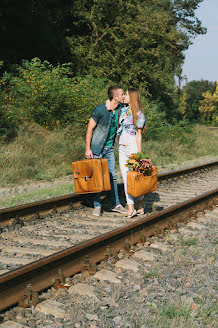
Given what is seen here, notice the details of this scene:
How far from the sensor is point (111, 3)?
74.5ft

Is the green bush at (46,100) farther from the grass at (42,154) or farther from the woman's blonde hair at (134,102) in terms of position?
the woman's blonde hair at (134,102)

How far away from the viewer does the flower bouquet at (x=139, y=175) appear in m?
6.02

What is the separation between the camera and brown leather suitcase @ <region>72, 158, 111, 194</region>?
249 inches

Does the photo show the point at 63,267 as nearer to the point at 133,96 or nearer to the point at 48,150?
the point at 133,96

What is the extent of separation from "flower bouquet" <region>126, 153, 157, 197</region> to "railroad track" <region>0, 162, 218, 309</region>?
1.49ft

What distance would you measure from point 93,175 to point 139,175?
2.60 feet

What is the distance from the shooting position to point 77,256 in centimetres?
428

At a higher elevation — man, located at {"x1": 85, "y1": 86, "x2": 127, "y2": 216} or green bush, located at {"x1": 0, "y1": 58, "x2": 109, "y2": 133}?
green bush, located at {"x1": 0, "y1": 58, "x2": 109, "y2": 133}

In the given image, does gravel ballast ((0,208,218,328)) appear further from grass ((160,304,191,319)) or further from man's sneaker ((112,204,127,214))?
man's sneaker ((112,204,127,214))

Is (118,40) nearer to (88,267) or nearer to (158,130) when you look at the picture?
(158,130)

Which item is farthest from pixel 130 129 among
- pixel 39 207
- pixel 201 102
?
pixel 201 102

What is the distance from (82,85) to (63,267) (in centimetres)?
1349

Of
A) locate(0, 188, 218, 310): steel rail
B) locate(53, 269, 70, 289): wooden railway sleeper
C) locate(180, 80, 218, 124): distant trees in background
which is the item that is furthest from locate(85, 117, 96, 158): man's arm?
locate(180, 80, 218, 124): distant trees in background

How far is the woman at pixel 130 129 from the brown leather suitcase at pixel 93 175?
1.24ft
